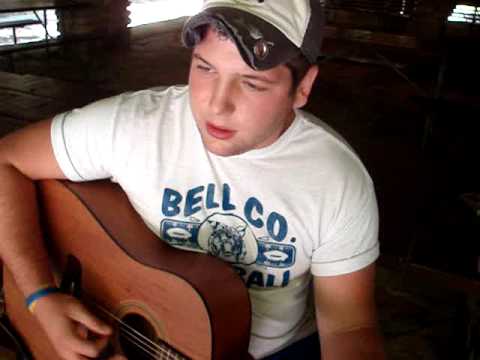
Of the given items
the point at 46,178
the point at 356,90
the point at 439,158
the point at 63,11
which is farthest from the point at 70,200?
the point at 63,11

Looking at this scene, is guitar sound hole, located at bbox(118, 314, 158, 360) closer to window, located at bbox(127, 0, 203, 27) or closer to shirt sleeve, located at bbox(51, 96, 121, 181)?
shirt sleeve, located at bbox(51, 96, 121, 181)

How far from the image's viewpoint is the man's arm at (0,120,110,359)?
1.19 metres

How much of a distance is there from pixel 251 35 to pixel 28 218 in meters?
0.67

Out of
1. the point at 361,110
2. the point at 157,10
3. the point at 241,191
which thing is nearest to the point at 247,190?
the point at 241,191

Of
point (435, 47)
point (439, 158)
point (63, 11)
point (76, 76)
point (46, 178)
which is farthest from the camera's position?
point (63, 11)

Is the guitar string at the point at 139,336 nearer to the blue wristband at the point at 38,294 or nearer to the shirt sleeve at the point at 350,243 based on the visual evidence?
the blue wristband at the point at 38,294

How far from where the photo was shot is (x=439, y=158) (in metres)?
3.76

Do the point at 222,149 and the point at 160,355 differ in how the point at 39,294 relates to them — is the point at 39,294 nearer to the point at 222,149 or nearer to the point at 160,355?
the point at 160,355

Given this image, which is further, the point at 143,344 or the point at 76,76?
the point at 76,76

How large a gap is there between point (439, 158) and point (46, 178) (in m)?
3.07

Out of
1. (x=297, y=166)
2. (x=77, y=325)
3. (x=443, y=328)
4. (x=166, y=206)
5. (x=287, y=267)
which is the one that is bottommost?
(x=443, y=328)

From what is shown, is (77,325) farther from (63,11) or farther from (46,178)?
(63,11)

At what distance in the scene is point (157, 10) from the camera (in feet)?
28.4

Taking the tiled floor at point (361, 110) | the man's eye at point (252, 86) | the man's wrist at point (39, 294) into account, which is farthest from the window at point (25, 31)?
the man's eye at point (252, 86)
